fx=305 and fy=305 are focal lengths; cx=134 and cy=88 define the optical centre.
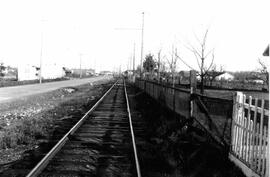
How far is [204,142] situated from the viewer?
7.77 meters

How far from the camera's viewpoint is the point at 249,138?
5875 mm

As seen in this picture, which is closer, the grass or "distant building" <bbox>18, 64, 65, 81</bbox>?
the grass

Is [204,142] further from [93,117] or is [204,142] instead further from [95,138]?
[93,117]

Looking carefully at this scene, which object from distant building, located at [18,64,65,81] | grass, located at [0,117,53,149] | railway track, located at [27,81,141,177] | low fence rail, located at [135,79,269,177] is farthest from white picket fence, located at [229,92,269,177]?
distant building, located at [18,64,65,81]

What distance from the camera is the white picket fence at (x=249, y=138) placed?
17.1 ft

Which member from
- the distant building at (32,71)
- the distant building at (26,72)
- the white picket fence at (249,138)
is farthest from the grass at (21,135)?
the distant building at (32,71)

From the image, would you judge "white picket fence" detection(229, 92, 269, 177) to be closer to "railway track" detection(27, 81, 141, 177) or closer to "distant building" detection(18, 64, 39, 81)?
"railway track" detection(27, 81, 141, 177)

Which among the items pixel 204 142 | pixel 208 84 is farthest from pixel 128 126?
pixel 208 84

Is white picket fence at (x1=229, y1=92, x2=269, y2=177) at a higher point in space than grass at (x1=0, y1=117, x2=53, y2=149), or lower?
higher

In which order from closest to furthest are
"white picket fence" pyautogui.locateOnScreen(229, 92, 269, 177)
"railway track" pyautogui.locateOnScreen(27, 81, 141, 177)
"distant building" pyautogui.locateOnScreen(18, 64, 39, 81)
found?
1. "white picket fence" pyautogui.locateOnScreen(229, 92, 269, 177)
2. "railway track" pyautogui.locateOnScreen(27, 81, 141, 177)
3. "distant building" pyautogui.locateOnScreen(18, 64, 39, 81)

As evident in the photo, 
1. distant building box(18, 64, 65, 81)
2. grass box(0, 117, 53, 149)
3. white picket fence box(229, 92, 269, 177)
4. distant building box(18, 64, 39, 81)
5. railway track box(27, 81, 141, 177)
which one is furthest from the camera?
distant building box(18, 64, 65, 81)

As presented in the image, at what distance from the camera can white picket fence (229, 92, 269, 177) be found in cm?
521

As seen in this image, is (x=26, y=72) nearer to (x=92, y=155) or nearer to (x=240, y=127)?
(x=92, y=155)

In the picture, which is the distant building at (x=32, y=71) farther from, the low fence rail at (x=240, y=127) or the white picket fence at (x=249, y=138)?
the white picket fence at (x=249, y=138)
